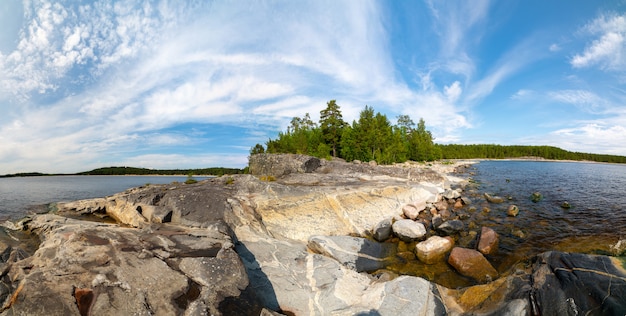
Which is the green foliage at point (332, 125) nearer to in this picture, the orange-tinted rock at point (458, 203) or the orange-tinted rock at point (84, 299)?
the orange-tinted rock at point (458, 203)

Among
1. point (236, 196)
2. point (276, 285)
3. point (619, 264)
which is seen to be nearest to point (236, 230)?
point (236, 196)

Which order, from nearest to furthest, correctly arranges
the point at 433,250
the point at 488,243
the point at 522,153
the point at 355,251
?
the point at 433,250 < the point at 355,251 < the point at 488,243 < the point at 522,153

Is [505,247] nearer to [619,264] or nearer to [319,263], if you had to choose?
[619,264]

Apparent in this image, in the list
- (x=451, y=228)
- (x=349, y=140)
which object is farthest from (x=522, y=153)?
(x=451, y=228)

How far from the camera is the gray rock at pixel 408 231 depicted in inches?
475

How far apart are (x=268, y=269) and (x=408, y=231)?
7.39 metres

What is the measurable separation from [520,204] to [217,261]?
73.3ft

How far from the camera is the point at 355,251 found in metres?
10.6

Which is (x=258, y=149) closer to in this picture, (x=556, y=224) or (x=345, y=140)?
(x=345, y=140)

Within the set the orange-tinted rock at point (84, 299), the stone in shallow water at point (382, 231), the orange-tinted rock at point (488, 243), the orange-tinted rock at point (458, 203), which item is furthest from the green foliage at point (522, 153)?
the orange-tinted rock at point (84, 299)

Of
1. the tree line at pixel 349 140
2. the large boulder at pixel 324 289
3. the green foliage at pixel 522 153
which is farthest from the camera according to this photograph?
the green foliage at pixel 522 153

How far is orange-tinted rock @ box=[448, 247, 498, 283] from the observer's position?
8781 mm

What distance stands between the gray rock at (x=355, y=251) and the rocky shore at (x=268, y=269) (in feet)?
0.17

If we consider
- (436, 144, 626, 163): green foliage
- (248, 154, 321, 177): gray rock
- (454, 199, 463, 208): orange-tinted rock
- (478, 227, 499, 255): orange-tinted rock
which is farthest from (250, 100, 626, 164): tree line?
→ (436, 144, 626, 163): green foliage
